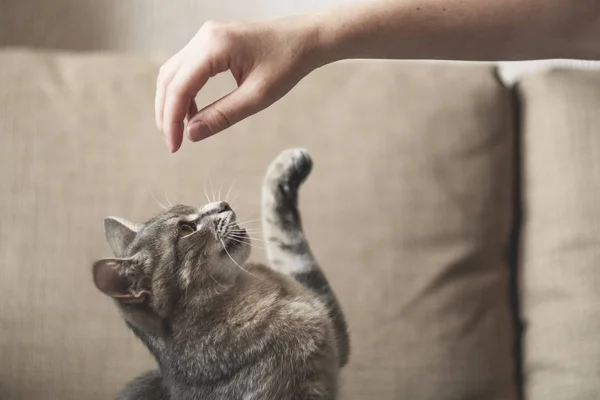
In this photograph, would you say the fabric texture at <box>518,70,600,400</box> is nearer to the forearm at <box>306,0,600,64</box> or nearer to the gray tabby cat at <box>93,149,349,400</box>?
the forearm at <box>306,0,600,64</box>

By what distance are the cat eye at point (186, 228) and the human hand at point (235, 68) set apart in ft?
0.61

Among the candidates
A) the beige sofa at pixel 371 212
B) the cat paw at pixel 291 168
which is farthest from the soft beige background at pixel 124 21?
the cat paw at pixel 291 168

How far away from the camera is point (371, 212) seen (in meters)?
1.21

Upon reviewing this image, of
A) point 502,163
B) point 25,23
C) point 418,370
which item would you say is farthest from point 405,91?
point 25,23

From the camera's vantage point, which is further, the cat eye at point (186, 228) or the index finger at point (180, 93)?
the cat eye at point (186, 228)

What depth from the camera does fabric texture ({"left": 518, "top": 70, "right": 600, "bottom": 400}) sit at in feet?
3.83

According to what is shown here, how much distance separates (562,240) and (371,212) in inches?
13.4

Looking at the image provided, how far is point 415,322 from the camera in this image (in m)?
1.18

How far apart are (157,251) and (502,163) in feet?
2.24

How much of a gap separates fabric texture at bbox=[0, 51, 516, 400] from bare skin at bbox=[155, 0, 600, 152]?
298 mm

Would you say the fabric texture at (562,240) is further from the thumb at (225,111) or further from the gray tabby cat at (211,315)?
the thumb at (225,111)

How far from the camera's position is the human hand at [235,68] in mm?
811

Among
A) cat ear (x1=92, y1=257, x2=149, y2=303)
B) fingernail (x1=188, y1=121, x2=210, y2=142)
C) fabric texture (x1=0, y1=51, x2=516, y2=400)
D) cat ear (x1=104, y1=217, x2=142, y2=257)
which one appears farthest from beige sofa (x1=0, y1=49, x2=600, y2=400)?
fingernail (x1=188, y1=121, x2=210, y2=142)

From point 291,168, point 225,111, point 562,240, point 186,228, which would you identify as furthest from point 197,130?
point 562,240
